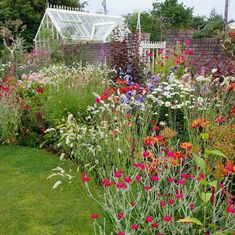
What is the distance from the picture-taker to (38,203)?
3984mm

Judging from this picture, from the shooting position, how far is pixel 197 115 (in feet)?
13.8

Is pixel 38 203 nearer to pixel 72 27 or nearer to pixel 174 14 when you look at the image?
pixel 72 27

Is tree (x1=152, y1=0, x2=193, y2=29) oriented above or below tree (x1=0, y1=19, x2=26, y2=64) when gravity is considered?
above

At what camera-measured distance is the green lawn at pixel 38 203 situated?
11.2 ft

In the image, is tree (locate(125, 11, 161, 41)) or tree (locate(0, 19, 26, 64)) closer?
tree (locate(0, 19, 26, 64))

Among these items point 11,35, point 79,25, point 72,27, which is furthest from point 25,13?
point 11,35

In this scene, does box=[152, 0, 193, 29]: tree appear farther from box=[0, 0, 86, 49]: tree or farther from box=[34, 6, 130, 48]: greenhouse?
box=[34, 6, 130, 48]: greenhouse

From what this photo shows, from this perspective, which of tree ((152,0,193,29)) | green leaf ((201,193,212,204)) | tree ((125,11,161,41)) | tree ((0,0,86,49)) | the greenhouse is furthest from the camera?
tree ((152,0,193,29))

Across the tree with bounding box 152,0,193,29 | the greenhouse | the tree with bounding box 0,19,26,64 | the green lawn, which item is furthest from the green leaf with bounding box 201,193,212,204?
the tree with bounding box 152,0,193,29

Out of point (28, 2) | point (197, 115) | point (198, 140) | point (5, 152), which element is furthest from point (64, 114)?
point (28, 2)

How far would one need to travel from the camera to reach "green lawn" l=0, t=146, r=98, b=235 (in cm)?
342

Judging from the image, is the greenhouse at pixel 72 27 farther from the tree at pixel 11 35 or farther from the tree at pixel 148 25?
the tree at pixel 148 25

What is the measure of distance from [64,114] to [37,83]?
1.94 meters

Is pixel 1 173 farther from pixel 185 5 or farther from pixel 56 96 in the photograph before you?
pixel 185 5
